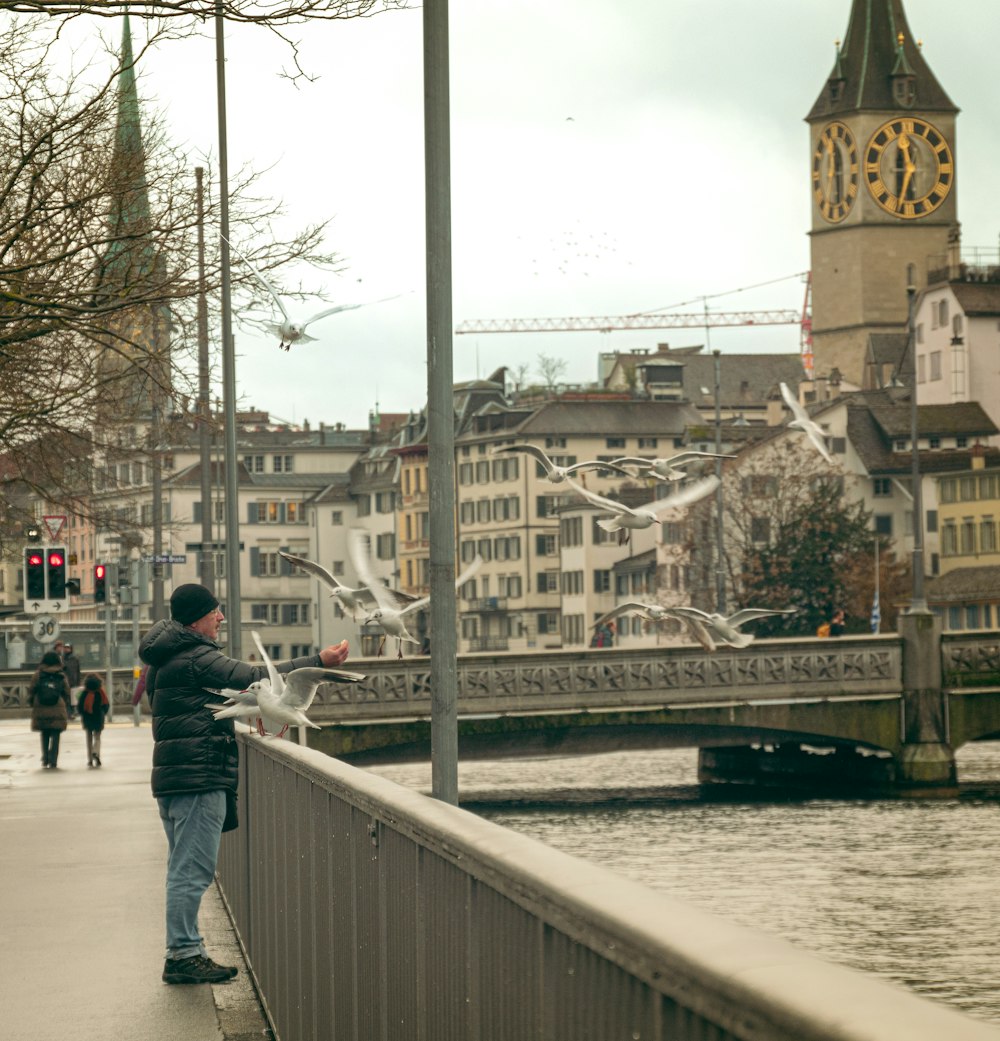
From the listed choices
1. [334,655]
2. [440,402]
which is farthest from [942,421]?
[334,655]

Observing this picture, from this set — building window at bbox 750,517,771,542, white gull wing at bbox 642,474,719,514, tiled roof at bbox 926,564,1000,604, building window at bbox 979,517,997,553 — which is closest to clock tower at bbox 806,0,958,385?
building window at bbox 979,517,997,553

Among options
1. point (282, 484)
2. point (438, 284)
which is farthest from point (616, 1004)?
point (282, 484)

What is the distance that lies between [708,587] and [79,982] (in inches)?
3481

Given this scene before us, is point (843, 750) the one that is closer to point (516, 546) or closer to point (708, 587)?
point (708, 587)

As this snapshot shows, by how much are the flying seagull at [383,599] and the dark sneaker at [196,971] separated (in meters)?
6.97

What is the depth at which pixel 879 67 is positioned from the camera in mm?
154125

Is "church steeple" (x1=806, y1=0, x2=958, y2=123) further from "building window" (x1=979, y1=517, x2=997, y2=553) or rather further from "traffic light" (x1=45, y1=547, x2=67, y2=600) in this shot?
"traffic light" (x1=45, y1=547, x2=67, y2=600)

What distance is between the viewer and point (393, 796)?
5.77m

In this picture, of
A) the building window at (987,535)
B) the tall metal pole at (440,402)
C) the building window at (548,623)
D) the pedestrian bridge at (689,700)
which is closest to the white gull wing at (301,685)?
the tall metal pole at (440,402)

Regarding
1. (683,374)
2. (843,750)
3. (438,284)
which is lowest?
(843,750)

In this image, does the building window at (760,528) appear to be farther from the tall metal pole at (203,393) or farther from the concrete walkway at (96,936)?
the concrete walkway at (96,936)

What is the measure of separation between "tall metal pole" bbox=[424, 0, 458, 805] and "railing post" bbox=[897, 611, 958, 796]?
42512 millimetres

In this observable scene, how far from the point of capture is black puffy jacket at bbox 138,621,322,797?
9219 millimetres

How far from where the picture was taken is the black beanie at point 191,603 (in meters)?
9.19
